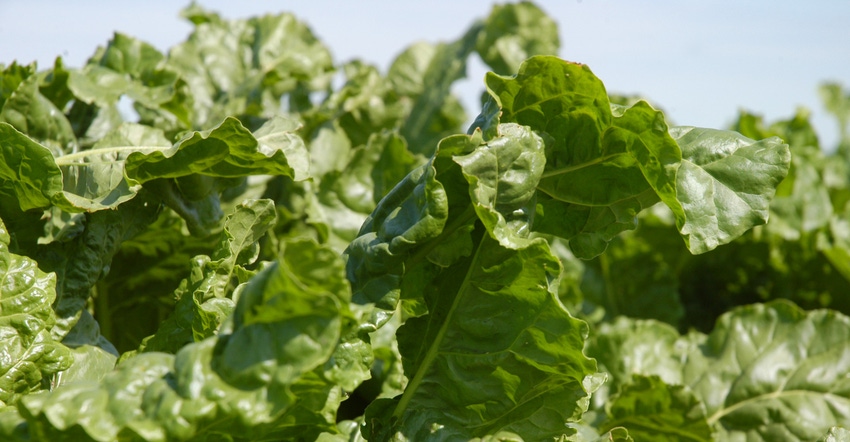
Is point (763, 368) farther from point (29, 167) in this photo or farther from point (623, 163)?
point (29, 167)

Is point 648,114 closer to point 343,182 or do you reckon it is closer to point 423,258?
point 423,258

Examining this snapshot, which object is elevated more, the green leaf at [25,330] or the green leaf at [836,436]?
the green leaf at [25,330]

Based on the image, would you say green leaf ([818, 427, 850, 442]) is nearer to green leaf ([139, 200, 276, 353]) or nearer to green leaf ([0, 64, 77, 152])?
green leaf ([139, 200, 276, 353])

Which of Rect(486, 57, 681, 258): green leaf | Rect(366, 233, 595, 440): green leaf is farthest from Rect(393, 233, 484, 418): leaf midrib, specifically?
Rect(486, 57, 681, 258): green leaf

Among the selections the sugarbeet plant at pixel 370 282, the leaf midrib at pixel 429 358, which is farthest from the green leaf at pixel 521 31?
the leaf midrib at pixel 429 358

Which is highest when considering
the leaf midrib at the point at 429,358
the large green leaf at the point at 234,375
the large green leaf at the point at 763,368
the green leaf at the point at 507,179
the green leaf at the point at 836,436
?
the green leaf at the point at 507,179

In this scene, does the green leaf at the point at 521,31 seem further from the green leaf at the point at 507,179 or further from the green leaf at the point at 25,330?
the green leaf at the point at 25,330

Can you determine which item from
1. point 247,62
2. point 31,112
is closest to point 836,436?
point 31,112

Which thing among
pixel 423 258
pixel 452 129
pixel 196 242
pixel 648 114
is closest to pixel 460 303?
pixel 423 258
